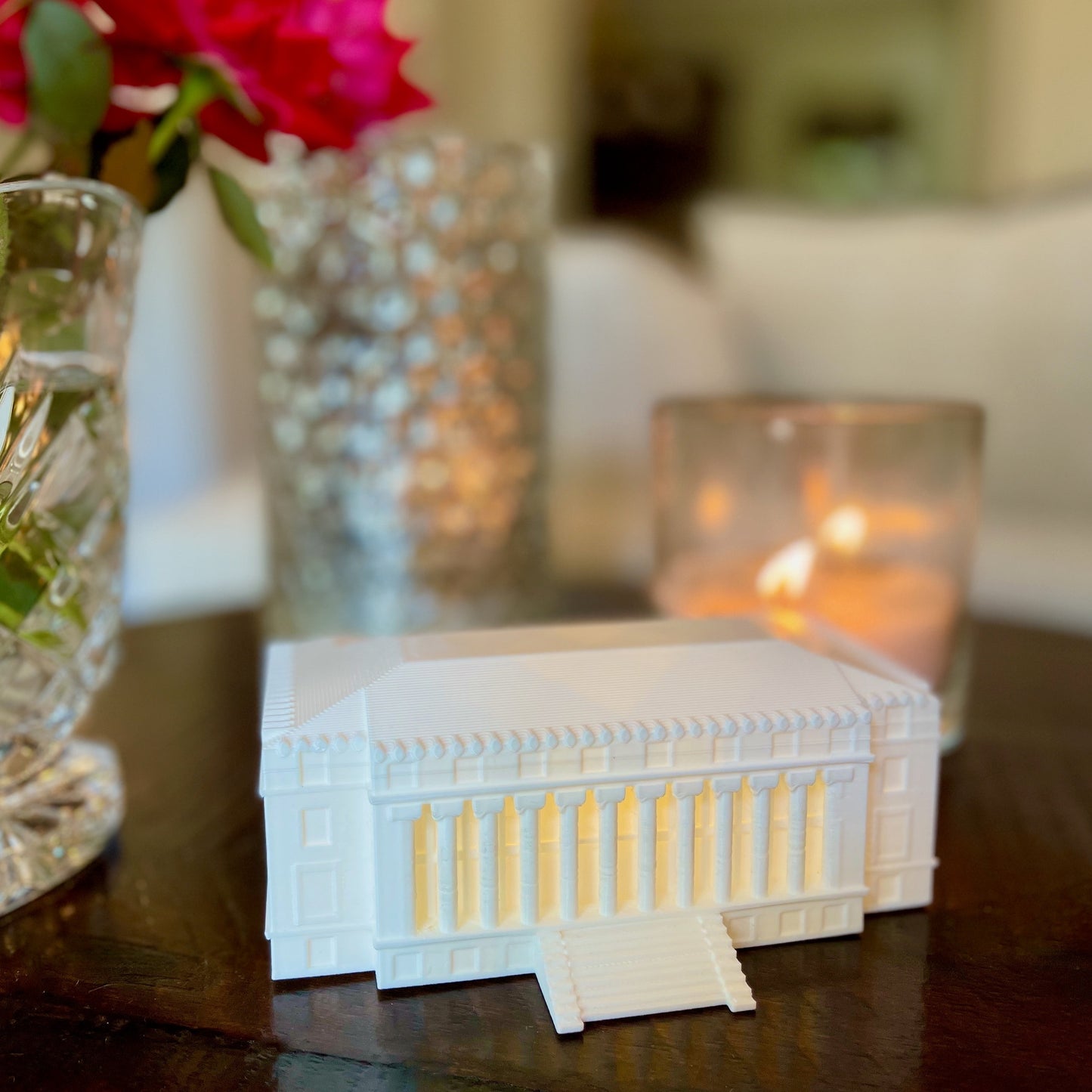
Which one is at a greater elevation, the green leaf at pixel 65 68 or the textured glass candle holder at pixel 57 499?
the green leaf at pixel 65 68

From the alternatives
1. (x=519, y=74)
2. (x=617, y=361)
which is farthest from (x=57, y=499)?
(x=519, y=74)

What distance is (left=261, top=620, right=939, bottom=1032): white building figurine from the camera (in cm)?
31

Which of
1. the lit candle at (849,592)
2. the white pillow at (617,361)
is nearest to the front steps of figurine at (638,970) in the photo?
the lit candle at (849,592)

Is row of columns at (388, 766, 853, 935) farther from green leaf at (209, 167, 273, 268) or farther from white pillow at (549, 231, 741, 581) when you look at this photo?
white pillow at (549, 231, 741, 581)

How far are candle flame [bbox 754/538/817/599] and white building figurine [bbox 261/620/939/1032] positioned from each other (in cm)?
15

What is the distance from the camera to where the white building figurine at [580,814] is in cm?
31

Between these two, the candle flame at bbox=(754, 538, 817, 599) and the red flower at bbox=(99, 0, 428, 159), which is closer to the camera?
the red flower at bbox=(99, 0, 428, 159)

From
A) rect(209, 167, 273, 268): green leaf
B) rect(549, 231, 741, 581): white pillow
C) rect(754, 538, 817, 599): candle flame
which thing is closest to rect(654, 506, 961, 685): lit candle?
rect(754, 538, 817, 599): candle flame

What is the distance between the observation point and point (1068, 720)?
0.55 meters

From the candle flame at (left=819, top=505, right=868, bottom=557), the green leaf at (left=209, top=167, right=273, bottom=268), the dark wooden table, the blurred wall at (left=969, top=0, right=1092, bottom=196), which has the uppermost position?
the blurred wall at (left=969, top=0, right=1092, bottom=196)

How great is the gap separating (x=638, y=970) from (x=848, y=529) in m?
0.26

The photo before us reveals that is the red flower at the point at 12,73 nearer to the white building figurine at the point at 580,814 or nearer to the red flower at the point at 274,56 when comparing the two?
the red flower at the point at 274,56

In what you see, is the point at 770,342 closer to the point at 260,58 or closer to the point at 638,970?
the point at 260,58

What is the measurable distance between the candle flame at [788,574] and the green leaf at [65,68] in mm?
319
